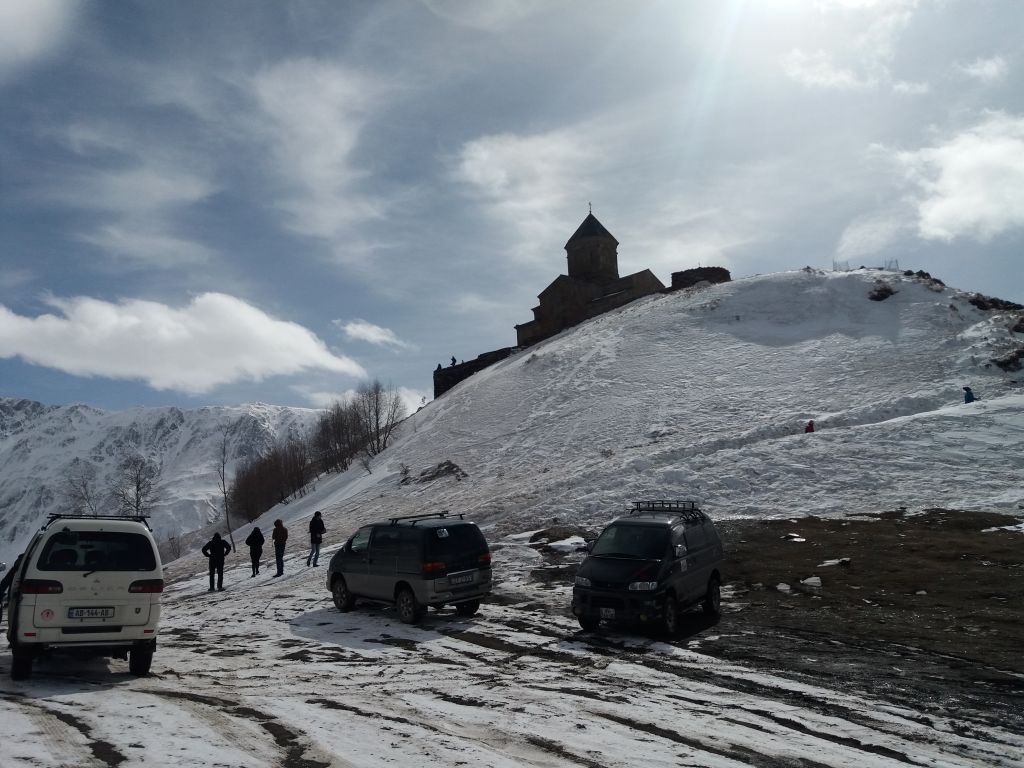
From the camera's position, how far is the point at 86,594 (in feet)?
30.1

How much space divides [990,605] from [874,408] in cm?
1852

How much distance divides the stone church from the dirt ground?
1987 inches

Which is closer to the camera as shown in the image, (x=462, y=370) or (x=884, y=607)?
(x=884, y=607)

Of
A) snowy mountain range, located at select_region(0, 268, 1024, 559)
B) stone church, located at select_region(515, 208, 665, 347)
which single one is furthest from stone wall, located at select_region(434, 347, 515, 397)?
snowy mountain range, located at select_region(0, 268, 1024, 559)

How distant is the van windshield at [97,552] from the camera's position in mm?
9227

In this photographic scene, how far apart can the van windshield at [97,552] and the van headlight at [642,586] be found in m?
7.05

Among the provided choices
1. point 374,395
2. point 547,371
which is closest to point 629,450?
point 547,371

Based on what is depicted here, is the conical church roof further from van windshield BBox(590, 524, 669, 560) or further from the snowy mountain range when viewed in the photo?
van windshield BBox(590, 524, 669, 560)

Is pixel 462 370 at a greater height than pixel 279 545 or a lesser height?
greater

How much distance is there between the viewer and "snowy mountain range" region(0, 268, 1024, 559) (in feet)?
76.2

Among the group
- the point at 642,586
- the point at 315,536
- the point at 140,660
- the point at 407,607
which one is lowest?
the point at 140,660

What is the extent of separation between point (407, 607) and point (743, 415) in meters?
22.6

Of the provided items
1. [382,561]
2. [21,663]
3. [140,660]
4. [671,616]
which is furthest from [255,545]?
[671,616]

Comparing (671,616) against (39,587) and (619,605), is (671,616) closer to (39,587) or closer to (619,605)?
(619,605)
